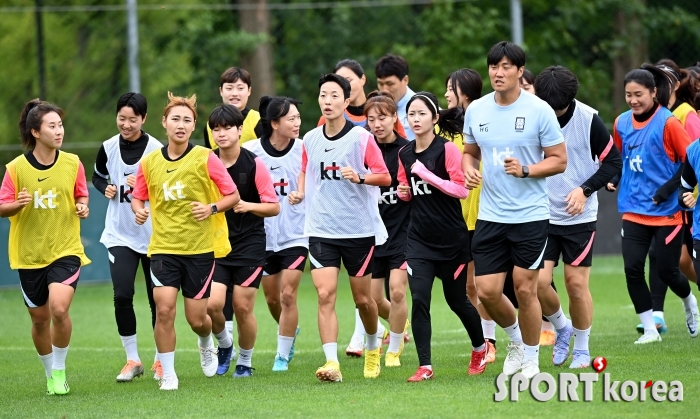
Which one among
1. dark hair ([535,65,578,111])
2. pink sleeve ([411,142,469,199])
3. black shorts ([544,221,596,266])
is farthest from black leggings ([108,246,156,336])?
dark hair ([535,65,578,111])

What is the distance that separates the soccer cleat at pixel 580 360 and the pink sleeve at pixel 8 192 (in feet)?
13.8

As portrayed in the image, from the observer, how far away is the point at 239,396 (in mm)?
7703

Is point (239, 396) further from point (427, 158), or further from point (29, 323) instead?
point (29, 323)

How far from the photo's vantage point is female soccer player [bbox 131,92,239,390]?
8039 mm

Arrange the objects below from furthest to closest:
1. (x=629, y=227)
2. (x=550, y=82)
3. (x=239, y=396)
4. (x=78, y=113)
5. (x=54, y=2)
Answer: (x=54, y=2), (x=78, y=113), (x=629, y=227), (x=550, y=82), (x=239, y=396)

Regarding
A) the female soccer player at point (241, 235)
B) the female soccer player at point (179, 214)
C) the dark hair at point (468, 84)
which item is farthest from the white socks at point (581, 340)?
the female soccer player at point (179, 214)

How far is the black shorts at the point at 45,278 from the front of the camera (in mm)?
8242

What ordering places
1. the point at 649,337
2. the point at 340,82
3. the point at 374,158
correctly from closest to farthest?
the point at 374,158 → the point at 340,82 → the point at 649,337

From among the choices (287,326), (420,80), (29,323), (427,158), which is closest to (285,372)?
(287,326)

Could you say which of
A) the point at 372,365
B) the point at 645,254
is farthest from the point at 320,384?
the point at 645,254

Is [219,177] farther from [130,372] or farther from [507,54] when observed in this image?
[507,54]

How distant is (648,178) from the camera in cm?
966

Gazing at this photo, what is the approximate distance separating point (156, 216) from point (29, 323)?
6368 mm

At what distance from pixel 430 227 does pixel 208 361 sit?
2.16m
